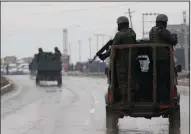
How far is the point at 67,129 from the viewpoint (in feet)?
37.8

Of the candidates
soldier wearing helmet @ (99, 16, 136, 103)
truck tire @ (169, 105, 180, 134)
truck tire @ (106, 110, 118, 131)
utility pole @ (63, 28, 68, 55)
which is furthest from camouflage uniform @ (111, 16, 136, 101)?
utility pole @ (63, 28, 68, 55)

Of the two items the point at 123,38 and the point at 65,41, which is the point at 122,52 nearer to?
the point at 123,38

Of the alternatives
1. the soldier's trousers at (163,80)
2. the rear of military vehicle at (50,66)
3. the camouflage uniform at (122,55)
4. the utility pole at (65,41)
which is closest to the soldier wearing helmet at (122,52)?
the camouflage uniform at (122,55)

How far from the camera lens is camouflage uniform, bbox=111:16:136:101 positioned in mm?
10352

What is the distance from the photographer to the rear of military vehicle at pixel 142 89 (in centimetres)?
1016

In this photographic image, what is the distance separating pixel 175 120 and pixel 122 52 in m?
1.78

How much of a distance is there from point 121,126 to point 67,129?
1.26m

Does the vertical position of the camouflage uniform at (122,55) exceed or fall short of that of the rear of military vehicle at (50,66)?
it exceeds it

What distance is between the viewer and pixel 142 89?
34.3 feet

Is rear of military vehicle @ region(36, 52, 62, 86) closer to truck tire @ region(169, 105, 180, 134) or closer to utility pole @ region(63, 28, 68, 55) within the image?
truck tire @ region(169, 105, 180, 134)

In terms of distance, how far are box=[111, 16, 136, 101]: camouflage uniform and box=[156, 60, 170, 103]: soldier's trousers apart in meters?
0.66

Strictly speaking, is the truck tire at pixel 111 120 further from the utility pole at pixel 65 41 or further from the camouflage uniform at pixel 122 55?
the utility pole at pixel 65 41

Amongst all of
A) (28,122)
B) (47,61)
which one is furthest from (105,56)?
(47,61)

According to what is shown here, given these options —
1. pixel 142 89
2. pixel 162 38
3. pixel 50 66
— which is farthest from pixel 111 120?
pixel 50 66
